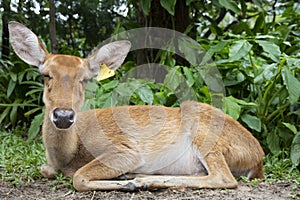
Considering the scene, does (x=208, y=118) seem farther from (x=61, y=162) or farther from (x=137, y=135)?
(x=61, y=162)

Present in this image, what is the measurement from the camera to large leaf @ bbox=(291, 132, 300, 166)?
5.30 m

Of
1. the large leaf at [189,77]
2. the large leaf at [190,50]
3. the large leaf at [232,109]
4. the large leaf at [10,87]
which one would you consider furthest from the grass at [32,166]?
the large leaf at [190,50]

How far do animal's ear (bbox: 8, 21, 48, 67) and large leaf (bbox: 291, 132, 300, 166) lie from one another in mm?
2836

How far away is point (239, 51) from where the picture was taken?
5.83 meters

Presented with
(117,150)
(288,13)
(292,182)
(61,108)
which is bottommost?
(292,182)

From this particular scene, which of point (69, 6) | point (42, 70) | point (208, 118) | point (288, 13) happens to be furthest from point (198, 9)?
point (42, 70)

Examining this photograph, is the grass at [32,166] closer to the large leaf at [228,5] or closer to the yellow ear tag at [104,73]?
the yellow ear tag at [104,73]

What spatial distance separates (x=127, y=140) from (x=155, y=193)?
71 cm

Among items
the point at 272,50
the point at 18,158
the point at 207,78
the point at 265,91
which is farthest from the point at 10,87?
the point at 272,50

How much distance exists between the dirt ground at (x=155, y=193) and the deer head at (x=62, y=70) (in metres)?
0.59

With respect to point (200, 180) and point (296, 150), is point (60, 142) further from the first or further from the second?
point (296, 150)

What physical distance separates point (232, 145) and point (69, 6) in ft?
14.6

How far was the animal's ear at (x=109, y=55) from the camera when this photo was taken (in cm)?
476

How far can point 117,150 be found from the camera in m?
4.65
